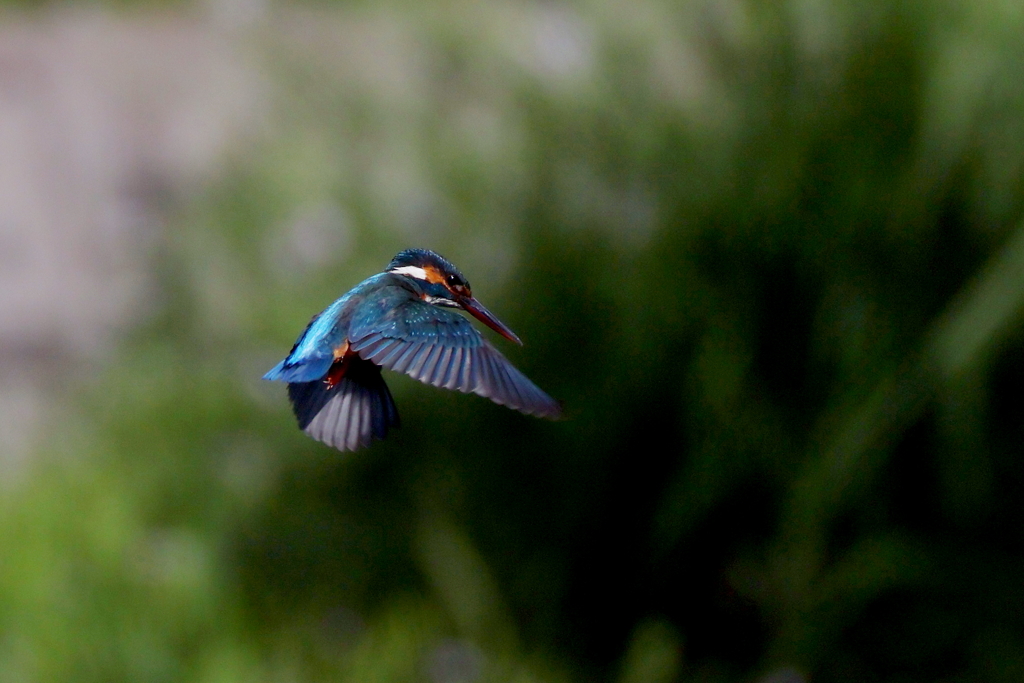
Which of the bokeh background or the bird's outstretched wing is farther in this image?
the bokeh background

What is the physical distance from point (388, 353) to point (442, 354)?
0.02 metres

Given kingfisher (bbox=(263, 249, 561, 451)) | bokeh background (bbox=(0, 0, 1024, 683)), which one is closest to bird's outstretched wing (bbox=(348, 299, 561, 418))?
kingfisher (bbox=(263, 249, 561, 451))

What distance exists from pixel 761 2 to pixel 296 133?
72 centimetres

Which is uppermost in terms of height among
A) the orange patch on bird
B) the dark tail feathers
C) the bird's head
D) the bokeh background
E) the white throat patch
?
the bokeh background

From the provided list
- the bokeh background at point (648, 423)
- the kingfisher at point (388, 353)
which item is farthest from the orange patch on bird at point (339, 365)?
the bokeh background at point (648, 423)

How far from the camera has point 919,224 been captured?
1157 millimetres

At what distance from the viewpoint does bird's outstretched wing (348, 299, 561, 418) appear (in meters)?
0.34

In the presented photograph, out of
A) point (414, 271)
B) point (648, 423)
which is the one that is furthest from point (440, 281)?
point (648, 423)

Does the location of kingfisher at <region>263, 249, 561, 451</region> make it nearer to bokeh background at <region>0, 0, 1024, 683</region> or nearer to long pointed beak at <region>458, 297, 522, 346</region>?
long pointed beak at <region>458, 297, 522, 346</region>

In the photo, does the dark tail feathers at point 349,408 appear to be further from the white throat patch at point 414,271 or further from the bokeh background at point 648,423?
the bokeh background at point 648,423

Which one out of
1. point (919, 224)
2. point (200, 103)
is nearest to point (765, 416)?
point (919, 224)

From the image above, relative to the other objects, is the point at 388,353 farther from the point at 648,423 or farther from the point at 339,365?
the point at 648,423

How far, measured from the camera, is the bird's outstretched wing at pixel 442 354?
34cm

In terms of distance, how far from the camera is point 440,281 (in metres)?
0.40
